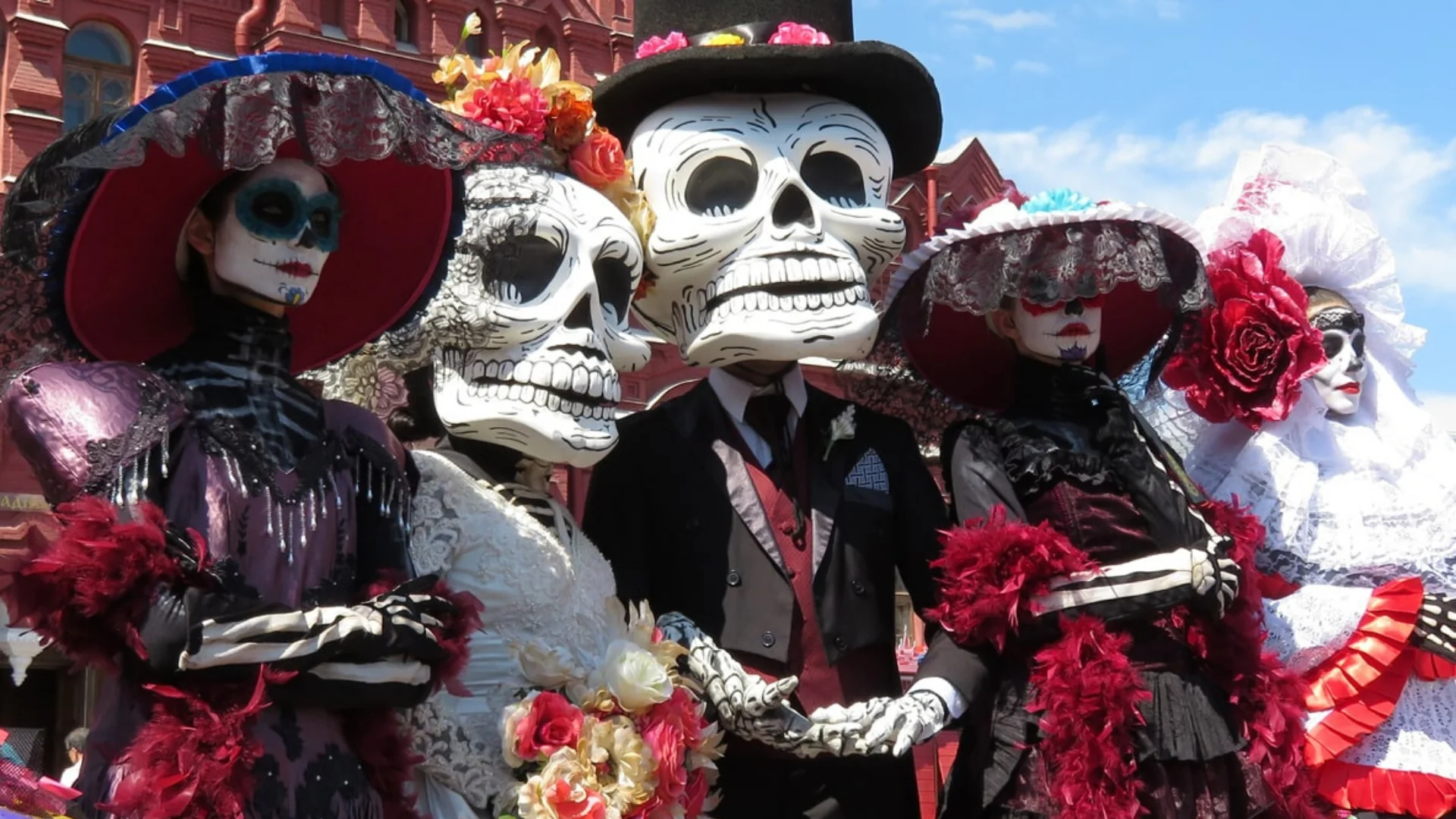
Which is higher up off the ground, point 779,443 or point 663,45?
point 663,45

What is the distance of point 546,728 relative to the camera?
11.4 ft

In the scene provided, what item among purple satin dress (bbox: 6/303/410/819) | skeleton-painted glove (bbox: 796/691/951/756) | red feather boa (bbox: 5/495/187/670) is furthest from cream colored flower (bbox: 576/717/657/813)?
red feather boa (bbox: 5/495/187/670)

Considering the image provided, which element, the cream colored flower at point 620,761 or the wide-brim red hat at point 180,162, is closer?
the wide-brim red hat at point 180,162

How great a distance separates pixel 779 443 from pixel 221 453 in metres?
1.49

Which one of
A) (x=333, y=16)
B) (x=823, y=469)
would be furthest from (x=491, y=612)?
(x=333, y=16)

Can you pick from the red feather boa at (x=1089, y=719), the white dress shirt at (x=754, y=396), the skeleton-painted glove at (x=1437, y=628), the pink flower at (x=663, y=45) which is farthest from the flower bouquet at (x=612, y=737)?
the skeleton-painted glove at (x=1437, y=628)

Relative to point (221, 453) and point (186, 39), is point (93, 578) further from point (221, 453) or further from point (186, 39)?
point (186, 39)

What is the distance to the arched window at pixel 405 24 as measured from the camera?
15.2 metres

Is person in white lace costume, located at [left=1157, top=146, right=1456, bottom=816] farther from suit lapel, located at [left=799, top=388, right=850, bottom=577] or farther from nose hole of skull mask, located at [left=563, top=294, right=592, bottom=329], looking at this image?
nose hole of skull mask, located at [left=563, top=294, right=592, bottom=329]

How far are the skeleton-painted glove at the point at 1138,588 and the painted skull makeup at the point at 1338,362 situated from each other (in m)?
1.04

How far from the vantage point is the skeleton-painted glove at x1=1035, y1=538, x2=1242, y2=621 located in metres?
3.94

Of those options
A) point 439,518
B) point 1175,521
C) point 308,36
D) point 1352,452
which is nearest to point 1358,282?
point 1352,452

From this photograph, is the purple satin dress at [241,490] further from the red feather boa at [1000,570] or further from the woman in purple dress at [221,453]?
the red feather boa at [1000,570]

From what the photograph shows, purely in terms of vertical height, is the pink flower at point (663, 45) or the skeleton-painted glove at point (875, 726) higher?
the pink flower at point (663, 45)
